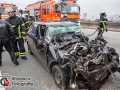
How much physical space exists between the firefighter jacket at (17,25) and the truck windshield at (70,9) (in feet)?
19.1

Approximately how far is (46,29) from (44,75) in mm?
1391

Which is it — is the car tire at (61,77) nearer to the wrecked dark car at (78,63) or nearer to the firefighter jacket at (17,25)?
the wrecked dark car at (78,63)

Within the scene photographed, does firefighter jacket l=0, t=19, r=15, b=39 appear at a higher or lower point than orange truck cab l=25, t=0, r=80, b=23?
lower

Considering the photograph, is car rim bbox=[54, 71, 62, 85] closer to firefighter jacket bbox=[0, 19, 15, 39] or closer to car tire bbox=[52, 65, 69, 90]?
car tire bbox=[52, 65, 69, 90]

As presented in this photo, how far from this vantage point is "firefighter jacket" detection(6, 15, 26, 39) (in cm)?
468

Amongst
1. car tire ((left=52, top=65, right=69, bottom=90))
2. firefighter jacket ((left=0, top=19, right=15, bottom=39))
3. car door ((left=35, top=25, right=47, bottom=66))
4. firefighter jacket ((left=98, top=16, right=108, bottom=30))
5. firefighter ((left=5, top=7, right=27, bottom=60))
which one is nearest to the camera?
car tire ((left=52, top=65, right=69, bottom=90))

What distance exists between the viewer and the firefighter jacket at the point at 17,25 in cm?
468

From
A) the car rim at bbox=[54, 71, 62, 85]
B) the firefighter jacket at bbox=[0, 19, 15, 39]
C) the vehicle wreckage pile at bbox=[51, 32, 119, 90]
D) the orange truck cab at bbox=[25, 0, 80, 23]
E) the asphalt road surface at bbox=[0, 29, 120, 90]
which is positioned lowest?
the asphalt road surface at bbox=[0, 29, 120, 90]

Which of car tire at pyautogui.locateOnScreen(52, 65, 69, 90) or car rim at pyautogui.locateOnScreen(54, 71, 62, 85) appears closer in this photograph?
car tire at pyautogui.locateOnScreen(52, 65, 69, 90)

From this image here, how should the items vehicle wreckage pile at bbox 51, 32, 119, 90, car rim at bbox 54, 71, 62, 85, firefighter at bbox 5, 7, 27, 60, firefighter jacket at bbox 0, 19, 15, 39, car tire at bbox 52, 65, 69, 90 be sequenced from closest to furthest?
vehicle wreckage pile at bbox 51, 32, 119, 90 < car tire at bbox 52, 65, 69, 90 < car rim at bbox 54, 71, 62, 85 < firefighter jacket at bbox 0, 19, 15, 39 < firefighter at bbox 5, 7, 27, 60

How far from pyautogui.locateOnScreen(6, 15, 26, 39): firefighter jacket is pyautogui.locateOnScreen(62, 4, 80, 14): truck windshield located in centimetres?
581

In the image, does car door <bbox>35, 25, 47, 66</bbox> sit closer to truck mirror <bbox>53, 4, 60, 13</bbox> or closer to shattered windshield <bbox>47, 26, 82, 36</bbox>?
shattered windshield <bbox>47, 26, 82, 36</bbox>

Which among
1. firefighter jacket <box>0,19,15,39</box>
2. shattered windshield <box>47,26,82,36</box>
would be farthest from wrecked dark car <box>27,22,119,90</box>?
firefighter jacket <box>0,19,15,39</box>

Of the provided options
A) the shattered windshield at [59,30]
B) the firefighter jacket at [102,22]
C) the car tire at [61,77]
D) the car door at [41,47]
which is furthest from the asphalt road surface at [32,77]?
the firefighter jacket at [102,22]
